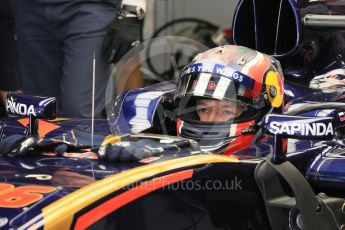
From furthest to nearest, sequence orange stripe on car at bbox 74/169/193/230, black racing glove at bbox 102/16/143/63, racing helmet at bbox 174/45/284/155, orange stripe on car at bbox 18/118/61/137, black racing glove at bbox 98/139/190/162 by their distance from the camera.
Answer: black racing glove at bbox 102/16/143/63, orange stripe on car at bbox 18/118/61/137, racing helmet at bbox 174/45/284/155, black racing glove at bbox 98/139/190/162, orange stripe on car at bbox 74/169/193/230

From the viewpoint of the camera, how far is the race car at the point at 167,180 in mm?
1900

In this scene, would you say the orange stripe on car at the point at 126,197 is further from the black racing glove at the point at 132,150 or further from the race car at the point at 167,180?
the black racing glove at the point at 132,150

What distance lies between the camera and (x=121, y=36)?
322 cm

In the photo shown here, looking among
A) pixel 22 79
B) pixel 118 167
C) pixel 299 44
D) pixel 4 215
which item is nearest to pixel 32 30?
pixel 22 79

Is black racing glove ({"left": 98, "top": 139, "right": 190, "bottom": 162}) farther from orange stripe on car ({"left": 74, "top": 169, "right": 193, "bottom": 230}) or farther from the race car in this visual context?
orange stripe on car ({"left": 74, "top": 169, "right": 193, "bottom": 230})

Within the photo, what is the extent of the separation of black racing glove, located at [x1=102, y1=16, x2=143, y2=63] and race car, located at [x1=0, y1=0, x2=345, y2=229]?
603mm

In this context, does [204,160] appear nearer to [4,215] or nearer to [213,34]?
[4,215]

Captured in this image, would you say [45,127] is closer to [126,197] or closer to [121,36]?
[121,36]

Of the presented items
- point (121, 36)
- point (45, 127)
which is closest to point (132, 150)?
point (45, 127)

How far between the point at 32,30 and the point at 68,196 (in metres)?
Result: 1.91

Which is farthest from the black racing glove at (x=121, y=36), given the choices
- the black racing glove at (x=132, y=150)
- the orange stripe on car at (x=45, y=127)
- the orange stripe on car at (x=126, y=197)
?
the orange stripe on car at (x=126, y=197)

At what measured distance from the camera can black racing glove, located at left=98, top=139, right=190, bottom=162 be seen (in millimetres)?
2188

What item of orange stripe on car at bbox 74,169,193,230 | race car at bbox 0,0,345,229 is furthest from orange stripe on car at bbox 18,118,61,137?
orange stripe on car at bbox 74,169,193,230

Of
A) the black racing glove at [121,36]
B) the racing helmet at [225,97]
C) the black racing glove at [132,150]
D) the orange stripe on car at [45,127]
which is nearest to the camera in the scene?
the black racing glove at [132,150]
